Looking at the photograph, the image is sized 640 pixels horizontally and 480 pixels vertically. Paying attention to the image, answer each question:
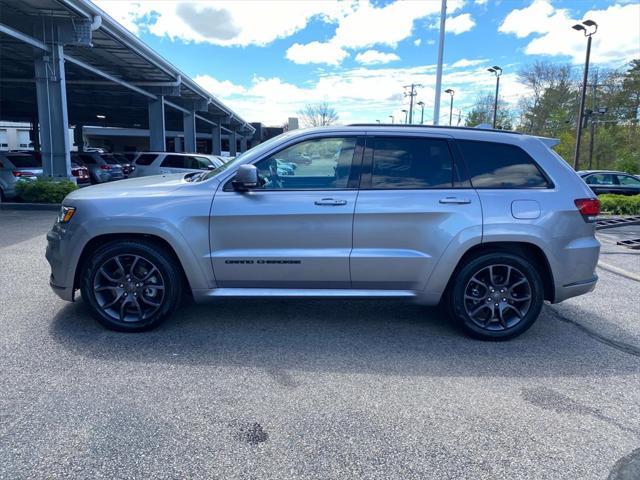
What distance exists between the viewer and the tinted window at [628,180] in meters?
18.1

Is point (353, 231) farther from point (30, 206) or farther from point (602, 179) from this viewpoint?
point (602, 179)

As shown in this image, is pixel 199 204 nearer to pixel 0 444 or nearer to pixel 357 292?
pixel 357 292

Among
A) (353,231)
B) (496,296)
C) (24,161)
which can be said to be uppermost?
(24,161)

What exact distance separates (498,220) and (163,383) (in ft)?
10.0

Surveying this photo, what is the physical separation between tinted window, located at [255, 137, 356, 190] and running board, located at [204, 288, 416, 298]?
0.93 m

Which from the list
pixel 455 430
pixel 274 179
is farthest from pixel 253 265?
pixel 455 430

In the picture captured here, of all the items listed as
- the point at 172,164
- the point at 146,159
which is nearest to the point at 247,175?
the point at 172,164

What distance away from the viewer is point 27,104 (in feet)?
104

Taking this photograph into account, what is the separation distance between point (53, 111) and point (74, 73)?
8.75m

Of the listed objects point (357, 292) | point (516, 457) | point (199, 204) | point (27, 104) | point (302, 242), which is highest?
point (27, 104)

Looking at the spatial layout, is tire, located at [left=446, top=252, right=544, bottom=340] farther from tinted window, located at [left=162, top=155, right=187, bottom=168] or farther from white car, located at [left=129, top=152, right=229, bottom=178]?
tinted window, located at [left=162, top=155, right=187, bottom=168]

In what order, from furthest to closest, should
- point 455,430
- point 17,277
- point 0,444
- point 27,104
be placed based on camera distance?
point 27,104
point 17,277
point 455,430
point 0,444

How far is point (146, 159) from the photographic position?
1662cm

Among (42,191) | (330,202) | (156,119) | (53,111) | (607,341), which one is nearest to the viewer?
(330,202)
